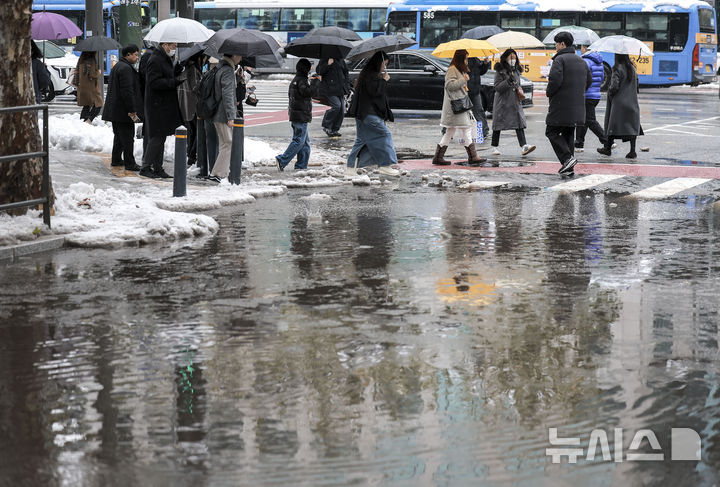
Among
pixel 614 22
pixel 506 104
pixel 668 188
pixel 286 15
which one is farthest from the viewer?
pixel 286 15

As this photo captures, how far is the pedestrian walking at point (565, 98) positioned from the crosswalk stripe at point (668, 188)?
1.44 meters

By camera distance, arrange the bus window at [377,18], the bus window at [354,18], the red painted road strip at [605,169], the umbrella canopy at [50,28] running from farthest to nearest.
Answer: the bus window at [354,18], the bus window at [377,18], the umbrella canopy at [50,28], the red painted road strip at [605,169]

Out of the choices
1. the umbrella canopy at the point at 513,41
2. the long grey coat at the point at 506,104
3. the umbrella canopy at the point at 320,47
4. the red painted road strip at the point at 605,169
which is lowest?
the red painted road strip at the point at 605,169

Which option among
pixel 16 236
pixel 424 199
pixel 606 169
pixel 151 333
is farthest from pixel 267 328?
pixel 606 169

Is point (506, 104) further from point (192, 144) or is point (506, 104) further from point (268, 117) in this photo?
point (268, 117)

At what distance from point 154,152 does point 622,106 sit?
24.3 feet

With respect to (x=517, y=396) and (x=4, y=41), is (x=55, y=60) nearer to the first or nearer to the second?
(x=4, y=41)

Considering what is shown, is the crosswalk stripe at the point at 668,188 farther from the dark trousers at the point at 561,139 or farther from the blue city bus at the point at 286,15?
the blue city bus at the point at 286,15

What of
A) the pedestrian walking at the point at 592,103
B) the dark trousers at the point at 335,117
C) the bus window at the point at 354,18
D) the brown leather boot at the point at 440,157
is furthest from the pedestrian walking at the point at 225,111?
the bus window at the point at 354,18

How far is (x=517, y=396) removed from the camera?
5215 mm

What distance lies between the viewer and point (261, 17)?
44.4 m

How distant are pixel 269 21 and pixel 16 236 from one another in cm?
3614

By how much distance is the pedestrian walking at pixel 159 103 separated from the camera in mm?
13633

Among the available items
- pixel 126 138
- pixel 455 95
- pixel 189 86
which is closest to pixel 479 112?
pixel 455 95
